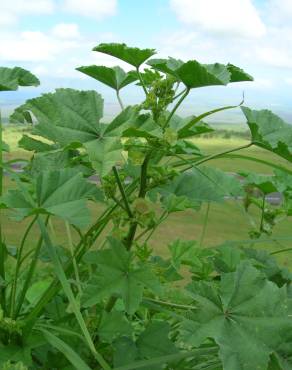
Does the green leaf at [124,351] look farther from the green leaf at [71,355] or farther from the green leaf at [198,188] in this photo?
the green leaf at [198,188]

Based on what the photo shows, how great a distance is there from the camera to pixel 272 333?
0.59 m

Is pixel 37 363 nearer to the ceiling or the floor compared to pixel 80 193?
nearer to the floor

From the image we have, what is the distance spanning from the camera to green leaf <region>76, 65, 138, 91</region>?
68 centimetres

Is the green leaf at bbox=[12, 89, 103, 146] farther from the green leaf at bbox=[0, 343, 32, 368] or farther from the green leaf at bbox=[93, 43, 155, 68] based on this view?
the green leaf at bbox=[0, 343, 32, 368]

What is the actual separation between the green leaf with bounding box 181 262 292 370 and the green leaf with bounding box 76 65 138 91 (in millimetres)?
288

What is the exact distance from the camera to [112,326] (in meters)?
0.66

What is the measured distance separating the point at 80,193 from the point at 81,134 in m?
0.07

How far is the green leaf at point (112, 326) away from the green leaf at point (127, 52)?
1.02ft

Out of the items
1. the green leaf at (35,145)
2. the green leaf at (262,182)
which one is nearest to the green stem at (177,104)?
the green leaf at (35,145)

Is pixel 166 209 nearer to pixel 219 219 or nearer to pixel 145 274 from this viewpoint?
pixel 145 274

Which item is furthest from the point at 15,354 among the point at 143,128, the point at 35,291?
the point at 35,291

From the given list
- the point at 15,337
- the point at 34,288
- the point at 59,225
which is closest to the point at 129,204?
the point at 15,337

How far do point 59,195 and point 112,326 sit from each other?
178mm

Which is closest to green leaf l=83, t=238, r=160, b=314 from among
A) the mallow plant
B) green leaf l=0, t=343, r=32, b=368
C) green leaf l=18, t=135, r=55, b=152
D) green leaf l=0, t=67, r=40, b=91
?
the mallow plant
